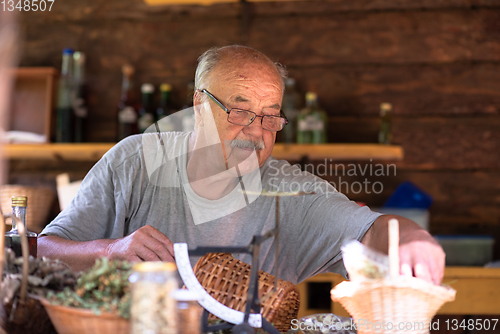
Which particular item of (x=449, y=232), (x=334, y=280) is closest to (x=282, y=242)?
(x=334, y=280)

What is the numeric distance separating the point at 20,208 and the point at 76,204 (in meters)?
0.34

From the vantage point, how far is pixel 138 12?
8.57ft

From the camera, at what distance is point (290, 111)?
237 centimetres

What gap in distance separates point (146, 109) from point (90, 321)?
1959 millimetres

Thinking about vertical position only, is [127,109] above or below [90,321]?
above

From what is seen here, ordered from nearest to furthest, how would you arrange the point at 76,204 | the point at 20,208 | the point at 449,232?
the point at 20,208 → the point at 76,204 → the point at 449,232

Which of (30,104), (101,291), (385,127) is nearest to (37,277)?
(101,291)

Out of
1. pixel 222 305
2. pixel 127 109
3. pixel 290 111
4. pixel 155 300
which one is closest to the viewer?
pixel 155 300

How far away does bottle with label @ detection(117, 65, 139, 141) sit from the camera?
245cm

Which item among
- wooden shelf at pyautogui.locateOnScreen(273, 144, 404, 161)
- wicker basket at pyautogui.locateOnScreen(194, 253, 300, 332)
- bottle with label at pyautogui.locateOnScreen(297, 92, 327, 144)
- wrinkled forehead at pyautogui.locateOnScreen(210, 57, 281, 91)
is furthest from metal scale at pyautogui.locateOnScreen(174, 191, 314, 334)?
bottle with label at pyautogui.locateOnScreen(297, 92, 327, 144)

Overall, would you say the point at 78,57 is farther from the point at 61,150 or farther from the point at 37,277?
the point at 37,277

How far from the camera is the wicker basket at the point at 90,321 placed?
1.98 feet

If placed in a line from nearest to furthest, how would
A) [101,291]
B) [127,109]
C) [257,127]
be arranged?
[101,291]
[257,127]
[127,109]

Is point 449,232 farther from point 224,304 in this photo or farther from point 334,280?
point 224,304
